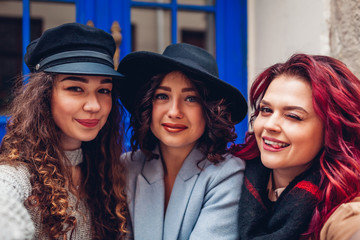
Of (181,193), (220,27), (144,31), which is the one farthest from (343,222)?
(144,31)

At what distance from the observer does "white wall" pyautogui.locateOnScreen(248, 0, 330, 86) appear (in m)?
2.11

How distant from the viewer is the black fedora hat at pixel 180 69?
1.69m

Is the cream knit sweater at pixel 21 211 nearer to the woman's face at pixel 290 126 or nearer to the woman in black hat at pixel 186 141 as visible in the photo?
the woman in black hat at pixel 186 141

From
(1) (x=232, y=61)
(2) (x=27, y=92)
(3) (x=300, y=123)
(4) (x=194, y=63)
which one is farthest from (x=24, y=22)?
(3) (x=300, y=123)

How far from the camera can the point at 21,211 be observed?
110 centimetres

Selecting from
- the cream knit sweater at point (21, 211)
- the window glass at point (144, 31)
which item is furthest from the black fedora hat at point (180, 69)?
the window glass at point (144, 31)

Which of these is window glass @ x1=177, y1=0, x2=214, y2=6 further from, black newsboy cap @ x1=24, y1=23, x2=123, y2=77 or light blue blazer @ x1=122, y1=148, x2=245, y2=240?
light blue blazer @ x1=122, y1=148, x2=245, y2=240

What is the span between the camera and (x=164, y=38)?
623 centimetres

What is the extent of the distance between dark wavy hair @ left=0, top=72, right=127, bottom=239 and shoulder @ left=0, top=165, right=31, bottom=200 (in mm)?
29

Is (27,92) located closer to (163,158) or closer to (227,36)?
(163,158)

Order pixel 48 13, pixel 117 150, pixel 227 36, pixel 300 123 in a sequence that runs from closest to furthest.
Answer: pixel 300 123
pixel 117 150
pixel 227 36
pixel 48 13

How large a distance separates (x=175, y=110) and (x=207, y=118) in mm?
189

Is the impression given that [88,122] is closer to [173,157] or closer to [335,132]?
[173,157]

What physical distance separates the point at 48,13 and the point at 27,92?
5082 mm
